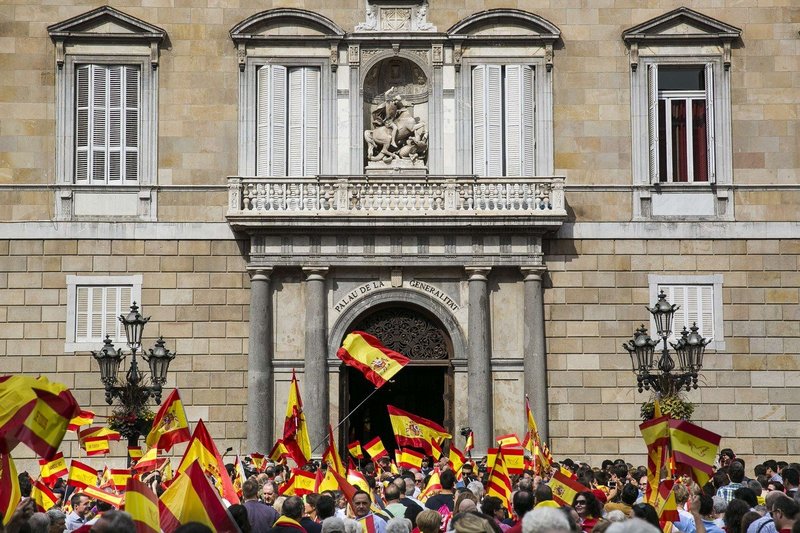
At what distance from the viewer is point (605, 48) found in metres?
31.3

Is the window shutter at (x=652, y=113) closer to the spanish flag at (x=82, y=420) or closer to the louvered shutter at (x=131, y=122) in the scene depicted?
the louvered shutter at (x=131, y=122)

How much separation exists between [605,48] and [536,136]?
2.41 metres

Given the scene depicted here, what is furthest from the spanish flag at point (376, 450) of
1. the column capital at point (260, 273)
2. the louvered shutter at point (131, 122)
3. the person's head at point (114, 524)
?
the person's head at point (114, 524)

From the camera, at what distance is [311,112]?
31.2m

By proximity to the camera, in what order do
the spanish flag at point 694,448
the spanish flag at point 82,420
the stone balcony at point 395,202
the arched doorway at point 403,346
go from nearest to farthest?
the spanish flag at point 694,448
the spanish flag at point 82,420
the stone balcony at point 395,202
the arched doorway at point 403,346

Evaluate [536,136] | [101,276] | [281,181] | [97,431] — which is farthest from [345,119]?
[97,431]

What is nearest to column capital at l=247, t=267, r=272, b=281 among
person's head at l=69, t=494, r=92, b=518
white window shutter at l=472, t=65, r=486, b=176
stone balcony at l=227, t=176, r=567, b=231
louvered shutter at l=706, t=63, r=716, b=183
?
stone balcony at l=227, t=176, r=567, b=231

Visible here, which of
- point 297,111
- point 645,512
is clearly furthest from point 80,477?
point 297,111

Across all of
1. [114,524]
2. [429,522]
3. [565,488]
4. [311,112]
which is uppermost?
[311,112]

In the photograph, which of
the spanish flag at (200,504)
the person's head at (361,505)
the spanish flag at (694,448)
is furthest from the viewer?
the spanish flag at (694,448)

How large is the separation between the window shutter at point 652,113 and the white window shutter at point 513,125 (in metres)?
2.73

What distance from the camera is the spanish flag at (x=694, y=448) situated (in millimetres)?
16359

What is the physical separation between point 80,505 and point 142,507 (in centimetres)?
485

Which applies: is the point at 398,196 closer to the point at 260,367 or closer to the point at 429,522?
the point at 260,367
